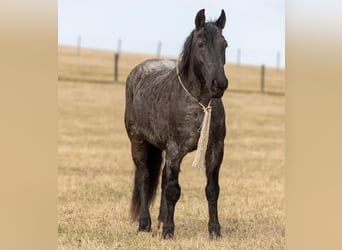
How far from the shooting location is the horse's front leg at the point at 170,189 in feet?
25.3

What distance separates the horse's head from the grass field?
1.74 meters

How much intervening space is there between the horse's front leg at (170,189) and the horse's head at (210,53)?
3.09 ft

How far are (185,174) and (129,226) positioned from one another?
581cm

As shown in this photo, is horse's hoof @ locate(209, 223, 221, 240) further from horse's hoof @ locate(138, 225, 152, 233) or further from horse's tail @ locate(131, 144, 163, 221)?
horse's tail @ locate(131, 144, 163, 221)

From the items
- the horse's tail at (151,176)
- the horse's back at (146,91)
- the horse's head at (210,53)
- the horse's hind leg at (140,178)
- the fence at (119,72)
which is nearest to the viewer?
the horse's head at (210,53)

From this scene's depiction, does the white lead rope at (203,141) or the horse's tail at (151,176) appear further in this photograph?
the horse's tail at (151,176)

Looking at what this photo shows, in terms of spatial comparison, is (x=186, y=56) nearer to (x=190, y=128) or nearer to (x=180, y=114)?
(x=180, y=114)

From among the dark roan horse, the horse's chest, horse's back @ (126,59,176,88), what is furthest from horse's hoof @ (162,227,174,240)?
horse's back @ (126,59,176,88)

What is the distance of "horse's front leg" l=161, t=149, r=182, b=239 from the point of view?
770 centimetres

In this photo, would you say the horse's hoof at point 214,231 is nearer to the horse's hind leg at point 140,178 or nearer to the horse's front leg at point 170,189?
the horse's front leg at point 170,189

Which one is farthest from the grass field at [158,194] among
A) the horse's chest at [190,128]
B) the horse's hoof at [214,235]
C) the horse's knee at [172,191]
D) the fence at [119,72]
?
the fence at [119,72]
